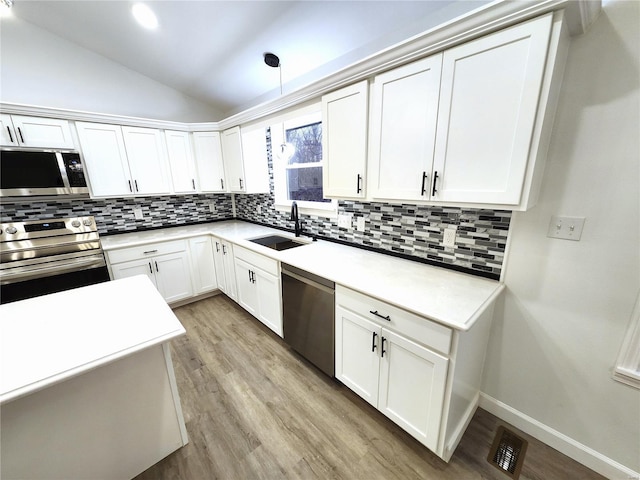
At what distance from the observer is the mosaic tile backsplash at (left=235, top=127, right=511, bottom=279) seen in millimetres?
1461

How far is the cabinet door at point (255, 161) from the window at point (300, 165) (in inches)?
5.9

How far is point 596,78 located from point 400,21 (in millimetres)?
1084

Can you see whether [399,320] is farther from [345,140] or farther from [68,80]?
[68,80]

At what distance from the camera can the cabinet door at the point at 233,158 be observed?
2923mm

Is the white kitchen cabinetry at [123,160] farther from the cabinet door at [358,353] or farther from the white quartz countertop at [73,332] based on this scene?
the cabinet door at [358,353]

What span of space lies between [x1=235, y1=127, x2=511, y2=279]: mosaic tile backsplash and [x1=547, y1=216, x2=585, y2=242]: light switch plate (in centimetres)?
19

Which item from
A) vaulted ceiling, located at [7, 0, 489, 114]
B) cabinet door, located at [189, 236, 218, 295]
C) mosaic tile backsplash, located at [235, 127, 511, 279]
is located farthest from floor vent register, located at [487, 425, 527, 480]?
cabinet door, located at [189, 236, 218, 295]

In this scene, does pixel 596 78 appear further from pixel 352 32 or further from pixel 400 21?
pixel 352 32

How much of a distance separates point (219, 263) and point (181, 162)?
135cm

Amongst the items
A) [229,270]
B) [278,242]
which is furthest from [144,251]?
[278,242]

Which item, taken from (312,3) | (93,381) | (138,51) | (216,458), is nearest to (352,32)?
(312,3)

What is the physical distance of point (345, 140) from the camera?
1.69m

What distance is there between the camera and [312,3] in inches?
61.6

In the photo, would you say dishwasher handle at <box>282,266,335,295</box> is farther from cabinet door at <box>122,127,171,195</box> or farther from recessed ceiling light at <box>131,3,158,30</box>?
recessed ceiling light at <box>131,3,158,30</box>
